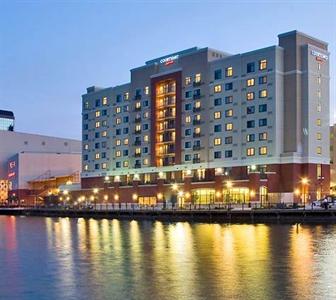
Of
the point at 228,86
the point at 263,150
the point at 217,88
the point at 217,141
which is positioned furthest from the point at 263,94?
the point at 217,141

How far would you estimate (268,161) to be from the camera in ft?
358

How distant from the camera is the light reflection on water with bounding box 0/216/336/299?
31203 millimetres

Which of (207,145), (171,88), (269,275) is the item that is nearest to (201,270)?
(269,275)

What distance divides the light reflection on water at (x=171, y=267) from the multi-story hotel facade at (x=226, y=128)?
46609 mm

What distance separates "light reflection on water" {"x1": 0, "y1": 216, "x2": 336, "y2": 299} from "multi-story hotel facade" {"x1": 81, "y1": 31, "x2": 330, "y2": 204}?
4661cm

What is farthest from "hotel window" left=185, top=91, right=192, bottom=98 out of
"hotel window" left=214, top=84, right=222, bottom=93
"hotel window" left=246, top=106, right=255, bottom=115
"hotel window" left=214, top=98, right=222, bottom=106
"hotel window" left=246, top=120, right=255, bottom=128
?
"hotel window" left=246, top=120, right=255, bottom=128

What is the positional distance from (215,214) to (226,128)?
79.7ft

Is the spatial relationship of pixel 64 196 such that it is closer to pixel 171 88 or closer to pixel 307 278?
pixel 171 88

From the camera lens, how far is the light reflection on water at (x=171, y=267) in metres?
31.2

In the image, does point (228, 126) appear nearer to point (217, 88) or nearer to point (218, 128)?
point (218, 128)

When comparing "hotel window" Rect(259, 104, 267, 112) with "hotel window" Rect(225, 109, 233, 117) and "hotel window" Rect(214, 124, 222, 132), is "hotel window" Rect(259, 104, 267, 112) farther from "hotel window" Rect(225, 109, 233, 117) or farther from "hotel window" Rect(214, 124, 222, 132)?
"hotel window" Rect(214, 124, 222, 132)

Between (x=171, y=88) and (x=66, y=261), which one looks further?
(x=171, y=88)

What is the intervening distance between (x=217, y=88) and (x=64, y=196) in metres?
56.3

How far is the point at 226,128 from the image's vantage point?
117250 mm
